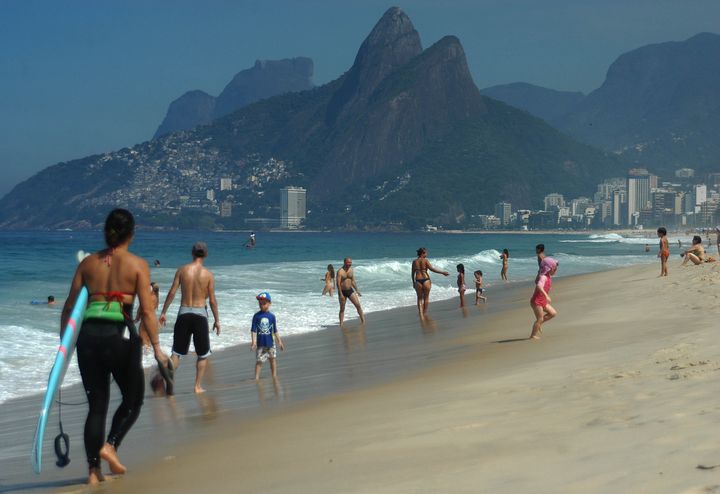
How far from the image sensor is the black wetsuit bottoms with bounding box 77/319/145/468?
5.14 meters

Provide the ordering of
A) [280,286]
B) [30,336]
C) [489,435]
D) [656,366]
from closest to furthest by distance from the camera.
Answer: [489,435]
[656,366]
[30,336]
[280,286]

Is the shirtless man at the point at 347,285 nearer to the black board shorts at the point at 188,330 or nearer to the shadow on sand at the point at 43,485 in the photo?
the black board shorts at the point at 188,330

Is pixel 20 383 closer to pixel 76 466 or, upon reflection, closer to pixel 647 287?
pixel 76 466

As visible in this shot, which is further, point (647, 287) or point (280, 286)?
point (280, 286)

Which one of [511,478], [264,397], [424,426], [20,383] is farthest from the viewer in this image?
[20,383]

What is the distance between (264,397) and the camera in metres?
8.80

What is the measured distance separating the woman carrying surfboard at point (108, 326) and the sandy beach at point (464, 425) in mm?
447

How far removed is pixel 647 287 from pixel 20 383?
1277cm

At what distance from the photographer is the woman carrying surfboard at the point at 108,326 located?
16.9 feet

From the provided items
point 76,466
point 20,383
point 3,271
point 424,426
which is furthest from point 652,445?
point 3,271

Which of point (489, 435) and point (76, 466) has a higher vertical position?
point (489, 435)

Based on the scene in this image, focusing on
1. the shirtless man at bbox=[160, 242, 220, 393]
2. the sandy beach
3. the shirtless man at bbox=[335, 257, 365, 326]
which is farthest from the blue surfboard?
the shirtless man at bbox=[335, 257, 365, 326]

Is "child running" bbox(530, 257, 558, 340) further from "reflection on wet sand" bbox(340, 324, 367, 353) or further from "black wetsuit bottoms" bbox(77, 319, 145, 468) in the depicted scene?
"black wetsuit bottoms" bbox(77, 319, 145, 468)

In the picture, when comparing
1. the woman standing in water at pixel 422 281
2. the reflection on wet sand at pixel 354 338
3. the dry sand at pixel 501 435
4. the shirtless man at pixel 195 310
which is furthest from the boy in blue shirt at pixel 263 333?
the woman standing in water at pixel 422 281
